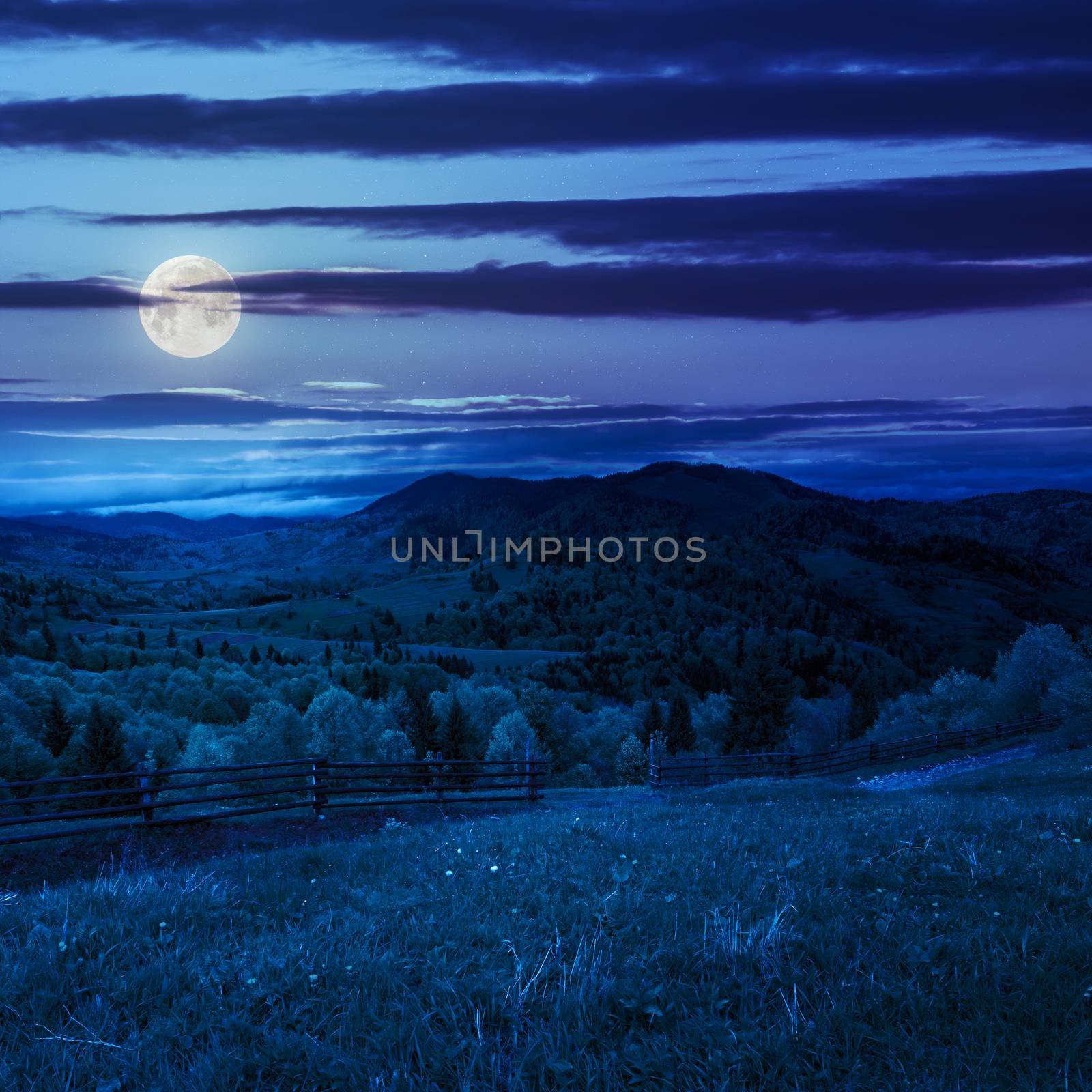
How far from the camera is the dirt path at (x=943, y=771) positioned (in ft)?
124

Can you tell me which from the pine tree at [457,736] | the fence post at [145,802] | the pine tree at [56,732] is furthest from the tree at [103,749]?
the fence post at [145,802]

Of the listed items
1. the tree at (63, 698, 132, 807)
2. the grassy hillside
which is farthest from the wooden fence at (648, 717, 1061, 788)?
the tree at (63, 698, 132, 807)

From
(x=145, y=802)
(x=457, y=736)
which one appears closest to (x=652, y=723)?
(x=457, y=736)

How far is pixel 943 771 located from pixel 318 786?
111ft

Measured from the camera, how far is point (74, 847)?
1961 cm

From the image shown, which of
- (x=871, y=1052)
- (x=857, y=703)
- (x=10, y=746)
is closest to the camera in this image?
(x=871, y=1052)

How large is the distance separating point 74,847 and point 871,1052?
19975 millimetres

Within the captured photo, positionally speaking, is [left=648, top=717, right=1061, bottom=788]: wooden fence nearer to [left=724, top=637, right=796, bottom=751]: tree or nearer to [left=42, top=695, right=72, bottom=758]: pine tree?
[left=724, top=637, right=796, bottom=751]: tree

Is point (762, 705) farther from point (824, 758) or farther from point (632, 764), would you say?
point (824, 758)

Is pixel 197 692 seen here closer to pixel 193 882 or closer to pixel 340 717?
pixel 340 717

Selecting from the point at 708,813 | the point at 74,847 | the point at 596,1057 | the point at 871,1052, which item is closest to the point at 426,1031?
the point at 596,1057

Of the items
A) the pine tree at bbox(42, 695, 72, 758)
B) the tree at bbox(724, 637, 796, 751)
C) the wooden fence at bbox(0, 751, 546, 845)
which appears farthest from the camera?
the pine tree at bbox(42, 695, 72, 758)

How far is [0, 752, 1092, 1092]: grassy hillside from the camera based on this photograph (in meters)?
4.42

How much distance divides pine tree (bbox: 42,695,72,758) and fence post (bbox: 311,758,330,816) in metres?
74.2
